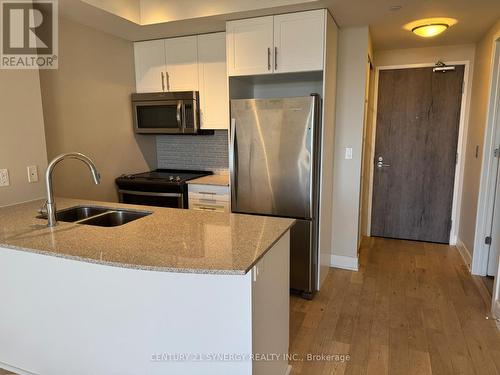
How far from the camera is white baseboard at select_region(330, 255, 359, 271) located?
11.5 feet

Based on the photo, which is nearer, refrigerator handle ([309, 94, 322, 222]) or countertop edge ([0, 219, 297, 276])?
Result: countertop edge ([0, 219, 297, 276])

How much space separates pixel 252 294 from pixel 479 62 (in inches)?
Answer: 145

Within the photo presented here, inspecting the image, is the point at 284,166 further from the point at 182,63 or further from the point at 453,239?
the point at 453,239

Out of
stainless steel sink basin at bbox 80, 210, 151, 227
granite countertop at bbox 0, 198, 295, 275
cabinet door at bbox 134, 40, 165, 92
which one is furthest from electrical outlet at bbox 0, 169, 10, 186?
cabinet door at bbox 134, 40, 165, 92

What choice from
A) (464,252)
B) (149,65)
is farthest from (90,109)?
(464,252)

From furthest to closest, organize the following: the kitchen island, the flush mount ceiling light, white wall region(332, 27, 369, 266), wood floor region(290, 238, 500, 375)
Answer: white wall region(332, 27, 369, 266) < the flush mount ceiling light < wood floor region(290, 238, 500, 375) < the kitchen island

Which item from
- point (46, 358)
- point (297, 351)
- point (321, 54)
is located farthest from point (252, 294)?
point (321, 54)

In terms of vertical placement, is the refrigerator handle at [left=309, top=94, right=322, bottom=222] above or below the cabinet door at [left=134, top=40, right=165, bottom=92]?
below

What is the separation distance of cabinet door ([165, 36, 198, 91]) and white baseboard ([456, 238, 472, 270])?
3.25m

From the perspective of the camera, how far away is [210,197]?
10.9 ft

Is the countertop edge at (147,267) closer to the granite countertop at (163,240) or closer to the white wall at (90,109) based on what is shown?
the granite countertop at (163,240)

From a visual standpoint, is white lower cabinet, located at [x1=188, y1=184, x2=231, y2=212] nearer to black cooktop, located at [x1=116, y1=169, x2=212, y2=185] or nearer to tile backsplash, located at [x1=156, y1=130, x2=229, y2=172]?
black cooktop, located at [x1=116, y1=169, x2=212, y2=185]

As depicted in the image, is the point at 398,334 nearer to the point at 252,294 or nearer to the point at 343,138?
the point at 252,294

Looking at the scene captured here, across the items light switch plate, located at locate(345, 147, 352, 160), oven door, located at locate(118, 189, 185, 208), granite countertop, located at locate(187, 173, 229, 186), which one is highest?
light switch plate, located at locate(345, 147, 352, 160)
